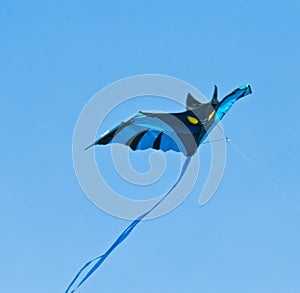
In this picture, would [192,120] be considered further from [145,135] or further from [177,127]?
[145,135]

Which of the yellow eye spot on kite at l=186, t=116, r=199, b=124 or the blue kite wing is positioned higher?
the blue kite wing

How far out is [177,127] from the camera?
14844 mm

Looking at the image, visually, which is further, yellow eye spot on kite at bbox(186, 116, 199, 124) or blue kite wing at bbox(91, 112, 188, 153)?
yellow eye spot on kite at bbox(186, 116, 199, 124)

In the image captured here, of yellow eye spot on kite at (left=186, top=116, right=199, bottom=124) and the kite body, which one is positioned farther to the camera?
yellow eye spot on kite at (left=186, top=116, right=199, bottom=124)

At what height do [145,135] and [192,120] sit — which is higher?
[145,135]

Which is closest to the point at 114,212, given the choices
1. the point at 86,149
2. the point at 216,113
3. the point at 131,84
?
the point at 86,149

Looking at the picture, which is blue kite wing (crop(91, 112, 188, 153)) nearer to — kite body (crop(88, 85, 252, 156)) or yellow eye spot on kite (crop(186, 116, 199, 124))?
kite body (crop(88, 85, 252, 156))

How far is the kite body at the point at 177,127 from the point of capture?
564 inches

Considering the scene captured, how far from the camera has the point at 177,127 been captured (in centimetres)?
1484

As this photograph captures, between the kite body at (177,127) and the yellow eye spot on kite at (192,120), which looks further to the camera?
the yellow eye spot on kite at (192,120)

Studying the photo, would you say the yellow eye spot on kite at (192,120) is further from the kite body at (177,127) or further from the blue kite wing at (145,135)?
the blue kite wing at (145,135)

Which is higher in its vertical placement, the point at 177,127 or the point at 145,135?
the point at 145,135

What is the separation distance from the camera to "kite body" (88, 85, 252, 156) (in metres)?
14.3

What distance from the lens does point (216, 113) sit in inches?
575
